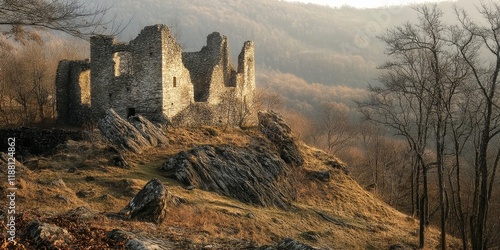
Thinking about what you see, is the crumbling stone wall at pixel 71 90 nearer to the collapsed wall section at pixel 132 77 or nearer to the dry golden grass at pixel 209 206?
the collapsed wall section at pixel 132 77

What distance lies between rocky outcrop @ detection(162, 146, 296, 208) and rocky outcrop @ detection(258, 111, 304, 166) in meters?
3.21

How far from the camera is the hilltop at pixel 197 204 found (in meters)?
9.71

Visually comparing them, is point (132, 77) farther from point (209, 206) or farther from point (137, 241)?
point (137, 241)

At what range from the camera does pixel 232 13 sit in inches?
6053

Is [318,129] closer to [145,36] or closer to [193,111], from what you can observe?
[193,111]

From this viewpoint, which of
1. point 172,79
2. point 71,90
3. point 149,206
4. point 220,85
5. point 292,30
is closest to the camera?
point 149,206

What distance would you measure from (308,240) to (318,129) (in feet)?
136

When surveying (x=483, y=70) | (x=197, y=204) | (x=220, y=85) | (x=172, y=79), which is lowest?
(x=197, y=204)

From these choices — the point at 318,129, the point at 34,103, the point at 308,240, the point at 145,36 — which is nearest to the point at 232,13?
the point at 318,129

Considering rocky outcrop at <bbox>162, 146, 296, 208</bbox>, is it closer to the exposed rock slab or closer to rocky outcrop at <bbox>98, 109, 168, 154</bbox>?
rocky outcrop at <bbox>98, 109, 168, 154</bbox>

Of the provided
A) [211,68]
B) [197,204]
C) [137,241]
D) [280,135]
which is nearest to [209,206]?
[197,204]

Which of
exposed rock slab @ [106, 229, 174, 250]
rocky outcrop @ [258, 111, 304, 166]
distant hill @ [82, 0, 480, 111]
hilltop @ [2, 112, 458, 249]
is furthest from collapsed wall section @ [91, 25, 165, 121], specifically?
distant hill @ [82, 0, 480, 111]

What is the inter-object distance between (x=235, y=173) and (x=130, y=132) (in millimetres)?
5179

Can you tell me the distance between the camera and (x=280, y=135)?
28.9 metres
